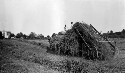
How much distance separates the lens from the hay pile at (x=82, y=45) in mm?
16547

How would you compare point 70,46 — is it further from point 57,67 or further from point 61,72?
point 61,72

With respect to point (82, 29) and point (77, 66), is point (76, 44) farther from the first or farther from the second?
point (77, 66)

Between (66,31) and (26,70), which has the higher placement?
(66,31)

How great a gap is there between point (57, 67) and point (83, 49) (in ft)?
21.8

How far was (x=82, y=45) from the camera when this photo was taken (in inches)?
719

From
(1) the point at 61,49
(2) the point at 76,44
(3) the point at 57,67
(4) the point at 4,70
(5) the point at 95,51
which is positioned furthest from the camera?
(1) the point at 61,49

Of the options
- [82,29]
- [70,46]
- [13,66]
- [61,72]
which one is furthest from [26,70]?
[82,29]

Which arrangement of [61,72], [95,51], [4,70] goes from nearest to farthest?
[4,70], [61,72], [95,51]

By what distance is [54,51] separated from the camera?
19.4m

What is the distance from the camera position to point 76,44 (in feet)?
57.9

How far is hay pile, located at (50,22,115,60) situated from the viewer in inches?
651

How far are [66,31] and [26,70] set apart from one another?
10.3m

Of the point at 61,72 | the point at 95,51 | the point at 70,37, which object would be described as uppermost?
the point at 70,37

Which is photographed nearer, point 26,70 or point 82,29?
point 26,70
